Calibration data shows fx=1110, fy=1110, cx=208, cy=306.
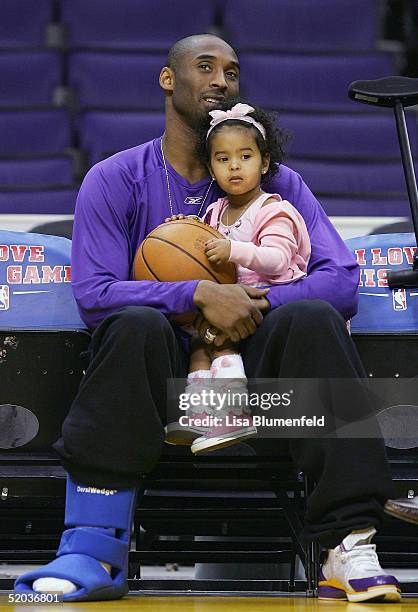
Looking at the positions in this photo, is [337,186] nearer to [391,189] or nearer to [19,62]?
[391,189]

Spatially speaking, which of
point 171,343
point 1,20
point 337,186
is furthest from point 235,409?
point 1,20

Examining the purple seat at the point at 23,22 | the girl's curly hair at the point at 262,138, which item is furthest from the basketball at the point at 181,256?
the purple seat at the point at 23,22

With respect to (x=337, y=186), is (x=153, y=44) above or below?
above

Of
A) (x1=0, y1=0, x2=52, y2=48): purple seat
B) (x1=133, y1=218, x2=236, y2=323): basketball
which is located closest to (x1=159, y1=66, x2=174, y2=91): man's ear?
(x1=133, y1=218, x2=236, y2=323): basketball

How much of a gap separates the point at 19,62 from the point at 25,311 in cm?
262

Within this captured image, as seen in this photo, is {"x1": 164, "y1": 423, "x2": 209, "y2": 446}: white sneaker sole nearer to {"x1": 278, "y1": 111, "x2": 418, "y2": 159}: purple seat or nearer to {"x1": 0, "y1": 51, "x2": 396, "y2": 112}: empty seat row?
{"x1": 278, "y1": 111, "x2": 418, "y2": 159}: purple seat

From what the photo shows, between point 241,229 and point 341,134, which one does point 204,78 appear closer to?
point 241,229

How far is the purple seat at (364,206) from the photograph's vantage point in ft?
13.2

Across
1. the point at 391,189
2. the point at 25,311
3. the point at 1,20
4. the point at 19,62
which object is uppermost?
the point at 1,20

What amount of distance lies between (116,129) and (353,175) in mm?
932

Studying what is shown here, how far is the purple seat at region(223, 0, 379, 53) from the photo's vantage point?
4918 millimetres

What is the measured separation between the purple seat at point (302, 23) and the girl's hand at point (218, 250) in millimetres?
3050

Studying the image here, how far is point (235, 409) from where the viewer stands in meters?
1.86

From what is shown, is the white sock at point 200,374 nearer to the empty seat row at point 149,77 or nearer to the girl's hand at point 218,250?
the girl's hand at point 218,250
